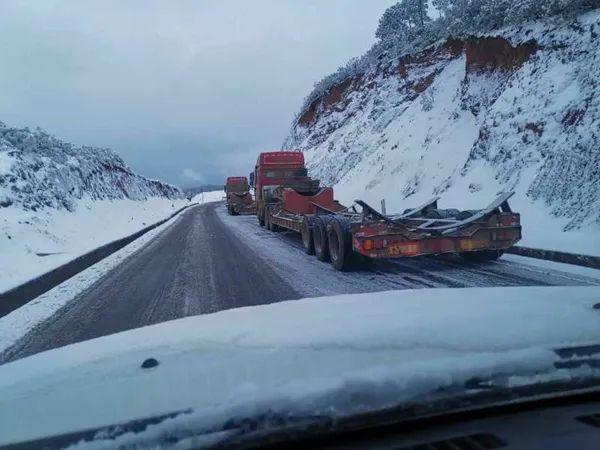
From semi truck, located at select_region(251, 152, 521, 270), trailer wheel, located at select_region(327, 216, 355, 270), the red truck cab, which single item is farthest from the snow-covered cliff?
trailer wheel, located at select_region(327, 216, 355, 270)

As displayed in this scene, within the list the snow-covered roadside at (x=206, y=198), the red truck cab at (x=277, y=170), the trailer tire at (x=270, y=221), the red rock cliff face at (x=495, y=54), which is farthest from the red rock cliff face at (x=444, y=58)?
the snow-covered roadside at (x=206, y=198)

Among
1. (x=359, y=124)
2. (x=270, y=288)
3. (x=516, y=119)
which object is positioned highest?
(x=359, y=124)

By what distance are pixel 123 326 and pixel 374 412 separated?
5.22m

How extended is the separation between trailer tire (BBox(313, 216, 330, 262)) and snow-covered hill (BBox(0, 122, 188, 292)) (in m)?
5.47

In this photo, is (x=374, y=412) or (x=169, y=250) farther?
(x=169, y=250)

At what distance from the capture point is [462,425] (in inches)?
83.9

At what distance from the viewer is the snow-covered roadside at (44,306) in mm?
6703

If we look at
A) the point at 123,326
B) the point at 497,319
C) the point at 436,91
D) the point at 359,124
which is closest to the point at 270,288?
the point at 123,326

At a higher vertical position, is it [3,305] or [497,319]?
[497,319]

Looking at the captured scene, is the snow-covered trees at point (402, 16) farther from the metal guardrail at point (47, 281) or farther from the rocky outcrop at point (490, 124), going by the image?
the metal guardrail at point (47, 281)

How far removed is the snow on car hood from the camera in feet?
6.86

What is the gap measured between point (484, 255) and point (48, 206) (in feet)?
62.8

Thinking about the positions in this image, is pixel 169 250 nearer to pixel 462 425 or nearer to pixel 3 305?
pixel 3 305

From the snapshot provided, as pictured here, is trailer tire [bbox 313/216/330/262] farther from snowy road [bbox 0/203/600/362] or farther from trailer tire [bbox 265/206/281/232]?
trailer tire [bbox 265/206/281/232]
